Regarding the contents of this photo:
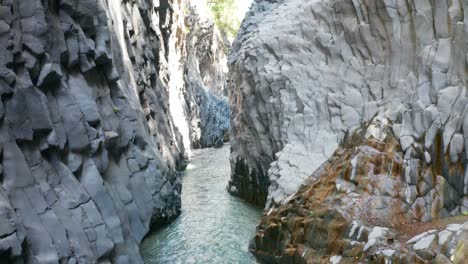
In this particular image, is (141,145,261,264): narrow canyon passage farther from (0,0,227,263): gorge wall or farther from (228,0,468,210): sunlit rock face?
(228,0,468,210): sunlit rock face

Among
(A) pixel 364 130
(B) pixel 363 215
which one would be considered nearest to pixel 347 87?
(A) pixel 364 130

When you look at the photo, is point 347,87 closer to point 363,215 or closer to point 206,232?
point 363,215

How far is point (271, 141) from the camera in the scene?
20.0 m

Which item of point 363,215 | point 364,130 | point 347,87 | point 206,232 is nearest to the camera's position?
point 363,215

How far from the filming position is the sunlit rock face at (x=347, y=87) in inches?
489

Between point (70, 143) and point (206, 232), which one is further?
point (206, 232)

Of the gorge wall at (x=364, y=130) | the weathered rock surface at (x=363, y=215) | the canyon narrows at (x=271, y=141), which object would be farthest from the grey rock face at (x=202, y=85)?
the weathered rock surface at (x=363, y=215)

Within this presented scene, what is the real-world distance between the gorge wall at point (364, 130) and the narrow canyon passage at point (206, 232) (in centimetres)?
128

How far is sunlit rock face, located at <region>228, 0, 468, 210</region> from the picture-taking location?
40.8 feet

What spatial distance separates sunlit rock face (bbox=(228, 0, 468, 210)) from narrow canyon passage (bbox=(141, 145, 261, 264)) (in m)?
1.59

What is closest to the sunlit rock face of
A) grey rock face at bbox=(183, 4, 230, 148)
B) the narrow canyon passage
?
the narrow canyon passage

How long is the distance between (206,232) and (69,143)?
7867 millimetres

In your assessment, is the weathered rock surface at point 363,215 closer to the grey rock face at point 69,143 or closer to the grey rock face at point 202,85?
the grey rock face at point 69,143

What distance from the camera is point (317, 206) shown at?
519 inches
